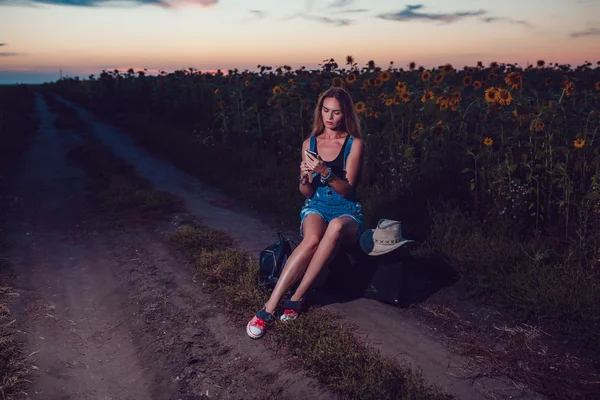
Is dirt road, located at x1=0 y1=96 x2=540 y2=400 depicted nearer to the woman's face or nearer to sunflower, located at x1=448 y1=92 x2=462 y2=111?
the woman's face

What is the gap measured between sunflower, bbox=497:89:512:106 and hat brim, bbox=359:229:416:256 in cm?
228

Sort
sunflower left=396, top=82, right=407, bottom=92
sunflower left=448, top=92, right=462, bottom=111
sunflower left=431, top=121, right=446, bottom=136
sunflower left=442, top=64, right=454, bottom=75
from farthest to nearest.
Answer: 1. sunflower left=442, top=64, right=454, bottom=75
2. sunflower left=396, top=82, right=407, bottom=92
3. sunflower left=448, top=92, right=462, bottom=111
4. sunflower left=431, top=121, right=446, bottom=136

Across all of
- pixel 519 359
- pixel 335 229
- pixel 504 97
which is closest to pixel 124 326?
pixel 335 229

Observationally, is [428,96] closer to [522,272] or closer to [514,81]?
[514,81]

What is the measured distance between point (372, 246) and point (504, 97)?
2.54 meters

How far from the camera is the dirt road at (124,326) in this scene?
3059mm

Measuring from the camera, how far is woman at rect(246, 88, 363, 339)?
3766 mm

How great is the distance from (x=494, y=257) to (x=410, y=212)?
5.19 feet

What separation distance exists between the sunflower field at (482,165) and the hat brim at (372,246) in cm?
84

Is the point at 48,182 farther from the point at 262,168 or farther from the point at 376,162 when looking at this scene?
the point at 376,162

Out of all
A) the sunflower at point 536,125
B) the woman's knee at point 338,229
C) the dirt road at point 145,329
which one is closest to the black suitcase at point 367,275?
the dirt road at point 145,329

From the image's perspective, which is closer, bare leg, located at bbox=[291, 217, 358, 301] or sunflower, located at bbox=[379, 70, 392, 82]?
bare leg, located at bbox=[291, 217, 358, 301]

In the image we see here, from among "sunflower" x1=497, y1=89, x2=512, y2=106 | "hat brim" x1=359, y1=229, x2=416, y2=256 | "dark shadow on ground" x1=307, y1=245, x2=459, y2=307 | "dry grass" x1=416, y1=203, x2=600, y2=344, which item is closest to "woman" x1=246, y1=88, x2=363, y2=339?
"hat brim" x1=359, y1=229, x2=416, y2=256

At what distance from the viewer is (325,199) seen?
13.6 ft
